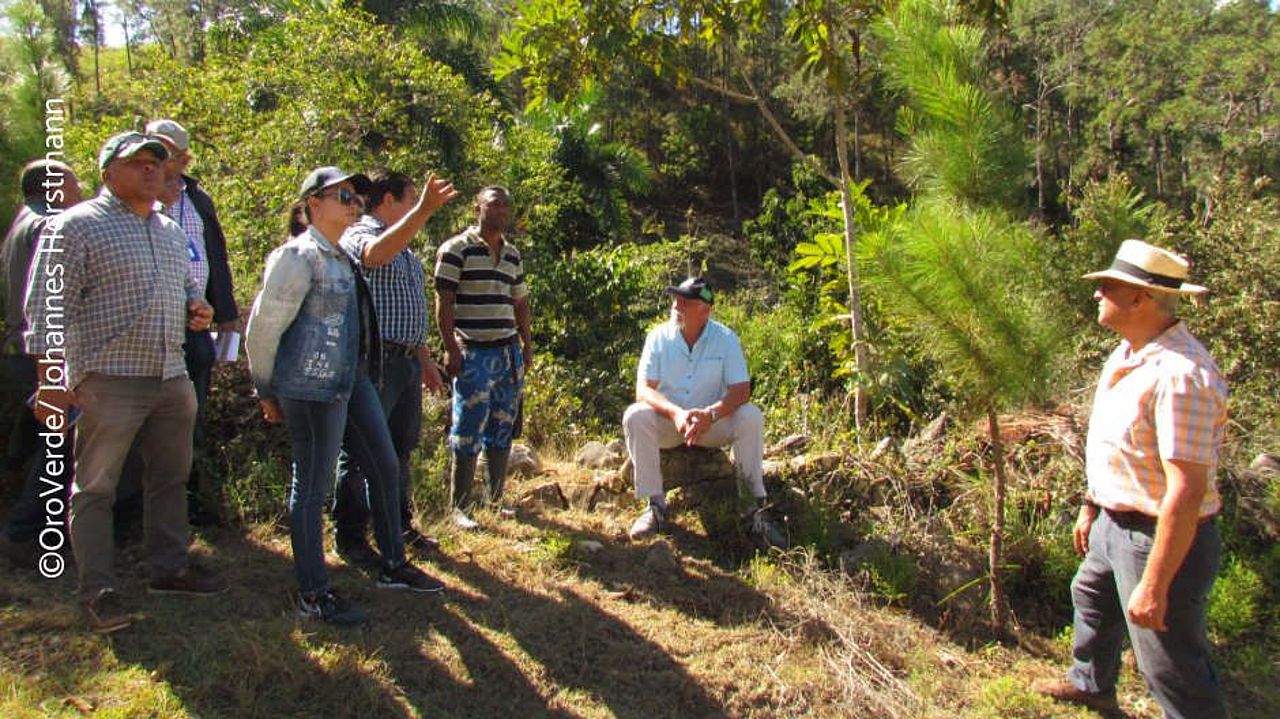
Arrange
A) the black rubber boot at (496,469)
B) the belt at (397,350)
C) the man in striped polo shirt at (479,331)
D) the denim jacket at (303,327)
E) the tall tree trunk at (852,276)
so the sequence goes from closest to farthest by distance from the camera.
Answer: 1. the denim jacket at (303,327)
2. the belt at (397,350)
3. the man in striped polo shirt at (479,331)
4. the black rubber boot at (496,469)
5. the tall tree trunk at (852,276)

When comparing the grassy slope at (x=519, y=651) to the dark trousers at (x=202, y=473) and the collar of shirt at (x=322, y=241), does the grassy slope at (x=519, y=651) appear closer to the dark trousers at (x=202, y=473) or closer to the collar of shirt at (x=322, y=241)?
the dark trousers at (x=202, y=473)

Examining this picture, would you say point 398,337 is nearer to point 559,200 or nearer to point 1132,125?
point 559,200

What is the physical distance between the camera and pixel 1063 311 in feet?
11.8

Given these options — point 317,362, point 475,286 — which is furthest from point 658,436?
point 317,362

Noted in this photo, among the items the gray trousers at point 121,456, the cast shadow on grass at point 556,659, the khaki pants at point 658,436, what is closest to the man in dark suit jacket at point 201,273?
the gray trousers at point 121,456

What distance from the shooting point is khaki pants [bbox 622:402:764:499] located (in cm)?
436

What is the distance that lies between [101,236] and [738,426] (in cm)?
282

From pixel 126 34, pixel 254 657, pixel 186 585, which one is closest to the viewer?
pixel 254 657

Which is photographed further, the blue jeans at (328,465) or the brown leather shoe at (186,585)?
the brown leather shoe at (186,585)

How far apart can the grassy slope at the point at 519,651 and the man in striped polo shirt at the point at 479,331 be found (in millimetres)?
588

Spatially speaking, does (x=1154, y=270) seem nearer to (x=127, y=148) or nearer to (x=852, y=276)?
(x=852, y=276)

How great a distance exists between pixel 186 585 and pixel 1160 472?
3500 mm

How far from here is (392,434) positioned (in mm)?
4031

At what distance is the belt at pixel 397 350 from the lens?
3.83m
